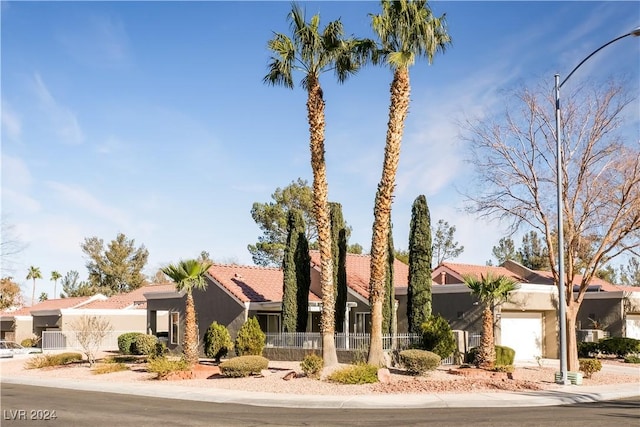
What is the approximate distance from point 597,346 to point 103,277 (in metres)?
69.2

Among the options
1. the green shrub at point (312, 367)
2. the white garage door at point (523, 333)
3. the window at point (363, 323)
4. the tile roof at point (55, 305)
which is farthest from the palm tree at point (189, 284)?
the tile roof at point (55, 305)

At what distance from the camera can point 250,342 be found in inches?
1216

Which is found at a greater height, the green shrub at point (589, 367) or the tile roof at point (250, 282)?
the tile roof at point (250, 282)

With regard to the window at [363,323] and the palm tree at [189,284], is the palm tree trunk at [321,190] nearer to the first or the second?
the palm tree at [189,284]

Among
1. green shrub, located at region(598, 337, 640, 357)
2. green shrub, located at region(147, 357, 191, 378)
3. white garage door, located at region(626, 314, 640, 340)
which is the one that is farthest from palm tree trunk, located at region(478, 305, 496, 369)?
white garage door, located at region(626, 314, 640, 340)

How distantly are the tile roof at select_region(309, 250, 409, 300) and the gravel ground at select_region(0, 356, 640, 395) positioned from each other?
6.53m

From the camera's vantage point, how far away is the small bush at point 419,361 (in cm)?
2500

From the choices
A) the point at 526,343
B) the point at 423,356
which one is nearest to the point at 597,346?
the point at 526,343

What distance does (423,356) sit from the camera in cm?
2502

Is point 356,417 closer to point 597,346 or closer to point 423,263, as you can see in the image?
point 423,263

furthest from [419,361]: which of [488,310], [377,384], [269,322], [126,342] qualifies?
[126,342]

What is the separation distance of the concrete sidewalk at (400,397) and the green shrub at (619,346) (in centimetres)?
1161

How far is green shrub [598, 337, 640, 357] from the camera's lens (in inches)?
1375

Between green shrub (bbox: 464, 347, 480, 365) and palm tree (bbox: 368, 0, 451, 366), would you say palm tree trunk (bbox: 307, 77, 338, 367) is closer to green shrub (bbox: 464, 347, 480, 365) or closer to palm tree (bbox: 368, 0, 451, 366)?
palm tree (bbox: 368, 0, 451, 366)
